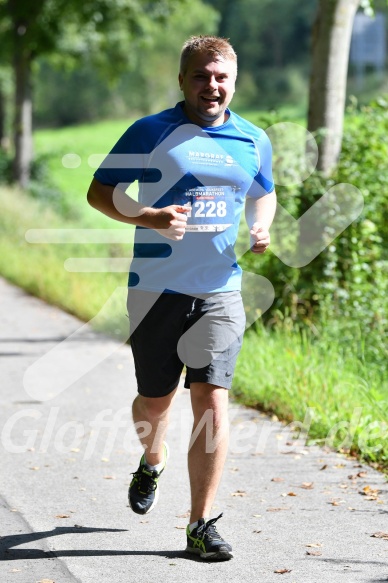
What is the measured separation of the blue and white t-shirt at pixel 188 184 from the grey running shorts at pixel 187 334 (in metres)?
0.06

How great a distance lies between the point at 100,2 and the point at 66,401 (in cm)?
1747

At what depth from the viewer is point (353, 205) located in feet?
29.0

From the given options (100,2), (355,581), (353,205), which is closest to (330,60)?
(353,205)

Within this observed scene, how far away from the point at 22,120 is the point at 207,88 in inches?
805

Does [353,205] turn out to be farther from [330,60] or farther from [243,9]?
[243,9]

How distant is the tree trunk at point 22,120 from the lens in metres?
24.2

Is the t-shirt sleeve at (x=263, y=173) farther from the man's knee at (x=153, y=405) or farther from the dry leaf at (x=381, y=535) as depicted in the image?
the dry leaf at (x=381, y=535)

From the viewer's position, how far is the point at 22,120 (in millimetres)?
24453

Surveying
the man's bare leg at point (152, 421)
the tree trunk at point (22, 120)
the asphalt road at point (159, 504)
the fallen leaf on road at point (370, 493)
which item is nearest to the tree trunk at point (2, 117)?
the tree trunk at point (22, 120)

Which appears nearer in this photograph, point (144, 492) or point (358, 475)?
point (144, 492)

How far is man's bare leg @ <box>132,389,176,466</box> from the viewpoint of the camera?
4.89 metres

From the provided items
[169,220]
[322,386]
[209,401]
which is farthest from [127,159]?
[322,386]

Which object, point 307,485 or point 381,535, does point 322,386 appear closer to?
point 307,485

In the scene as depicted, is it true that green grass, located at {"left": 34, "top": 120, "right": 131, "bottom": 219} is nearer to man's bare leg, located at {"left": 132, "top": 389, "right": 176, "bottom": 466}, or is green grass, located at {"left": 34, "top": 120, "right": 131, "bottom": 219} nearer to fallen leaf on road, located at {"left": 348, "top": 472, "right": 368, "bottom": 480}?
fallen leaf on road, located at {"left": 348, "top": 472, "right": 368, "bottom": 480}
